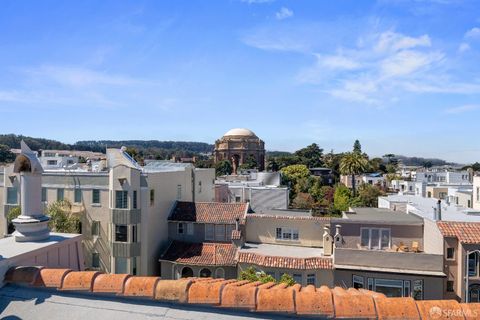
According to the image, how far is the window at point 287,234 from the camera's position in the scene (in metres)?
25.4

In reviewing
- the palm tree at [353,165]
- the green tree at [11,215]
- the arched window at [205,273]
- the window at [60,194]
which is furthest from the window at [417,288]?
the palm tree at [353,165]

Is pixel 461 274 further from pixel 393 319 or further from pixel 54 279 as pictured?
pixel 54 279

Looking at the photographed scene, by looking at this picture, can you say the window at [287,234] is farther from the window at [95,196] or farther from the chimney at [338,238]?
the window at [95,196]

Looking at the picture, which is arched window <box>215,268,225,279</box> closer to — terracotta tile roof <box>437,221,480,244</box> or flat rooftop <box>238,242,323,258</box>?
flat rooftop <box>238,242,323,258</box>

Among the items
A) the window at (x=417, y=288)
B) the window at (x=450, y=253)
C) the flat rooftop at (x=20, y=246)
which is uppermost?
the flat rooftop at (x=20, y=246)

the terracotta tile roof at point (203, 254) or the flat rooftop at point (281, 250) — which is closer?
the flat rooftop at point (281, 250)

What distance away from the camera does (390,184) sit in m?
85.1

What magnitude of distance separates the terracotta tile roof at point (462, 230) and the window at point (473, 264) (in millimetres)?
801

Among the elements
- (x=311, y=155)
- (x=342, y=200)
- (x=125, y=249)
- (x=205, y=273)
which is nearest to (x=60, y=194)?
(x=125, y=249)

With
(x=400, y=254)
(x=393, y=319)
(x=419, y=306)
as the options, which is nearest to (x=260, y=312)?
(x=393, y=319)

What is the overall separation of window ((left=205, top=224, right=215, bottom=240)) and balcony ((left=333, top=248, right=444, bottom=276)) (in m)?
9.47

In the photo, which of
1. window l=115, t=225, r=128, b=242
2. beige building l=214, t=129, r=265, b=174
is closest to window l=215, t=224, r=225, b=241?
window l=115, t=225, r=128, b=242

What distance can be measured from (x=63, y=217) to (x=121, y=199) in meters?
4.48

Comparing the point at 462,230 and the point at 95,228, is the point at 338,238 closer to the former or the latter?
the point at 462,230
